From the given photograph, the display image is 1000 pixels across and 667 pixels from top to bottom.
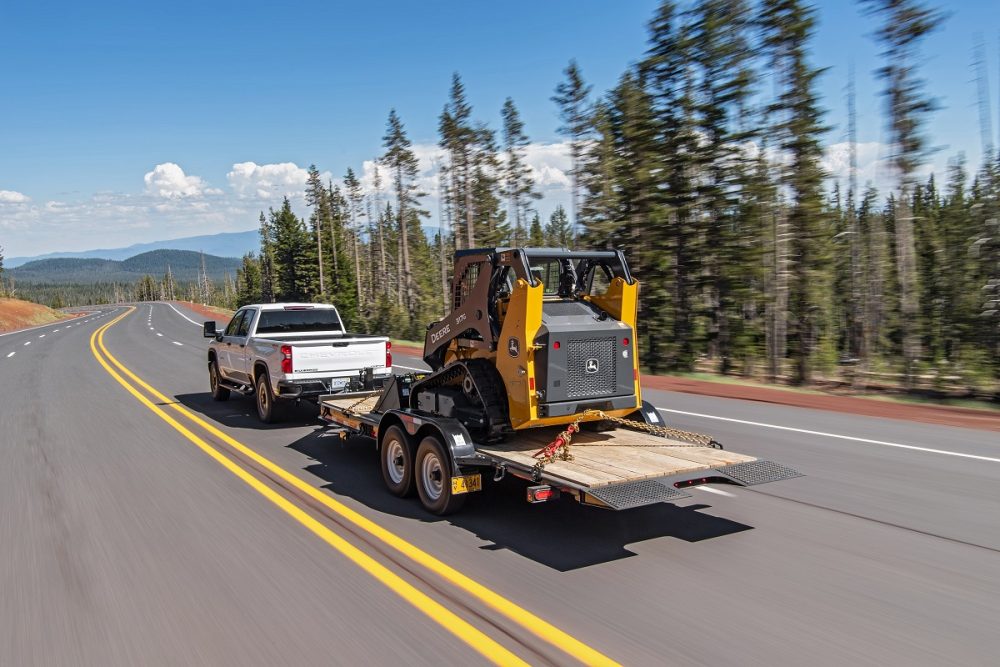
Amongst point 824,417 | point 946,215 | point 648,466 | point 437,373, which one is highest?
point 946,215

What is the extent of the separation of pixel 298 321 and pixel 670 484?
29.5ft

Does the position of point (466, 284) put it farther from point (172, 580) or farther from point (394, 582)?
point (172, 580)

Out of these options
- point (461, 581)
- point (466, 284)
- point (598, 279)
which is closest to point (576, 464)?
point (461, 581)

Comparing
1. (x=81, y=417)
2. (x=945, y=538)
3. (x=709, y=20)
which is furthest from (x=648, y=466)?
(x=709, y=20)

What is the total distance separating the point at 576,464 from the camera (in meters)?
5.65

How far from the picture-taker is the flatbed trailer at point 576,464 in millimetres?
5117

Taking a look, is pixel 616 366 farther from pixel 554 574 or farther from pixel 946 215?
pixel 946 215

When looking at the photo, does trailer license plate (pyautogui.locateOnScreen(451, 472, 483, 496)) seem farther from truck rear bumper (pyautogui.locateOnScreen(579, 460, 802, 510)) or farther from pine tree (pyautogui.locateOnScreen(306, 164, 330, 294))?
pine tree (pyautogui.locateOnScreen(306, 164, 330, 294))

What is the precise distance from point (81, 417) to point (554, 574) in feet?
35.9

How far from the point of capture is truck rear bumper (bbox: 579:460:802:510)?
16.0ft

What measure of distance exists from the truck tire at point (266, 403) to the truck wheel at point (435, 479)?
5249 millimetres

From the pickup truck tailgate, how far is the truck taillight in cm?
5

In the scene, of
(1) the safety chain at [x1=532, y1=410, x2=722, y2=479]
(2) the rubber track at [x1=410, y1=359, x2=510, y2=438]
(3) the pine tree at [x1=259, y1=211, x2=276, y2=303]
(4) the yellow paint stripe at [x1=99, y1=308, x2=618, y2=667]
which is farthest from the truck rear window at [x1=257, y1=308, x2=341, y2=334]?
(3) the pine tree at [x1=259, y1=211, x2=276, y2=303]

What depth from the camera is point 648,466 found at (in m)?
5.55
